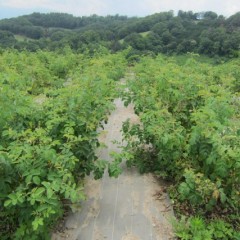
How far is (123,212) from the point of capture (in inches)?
157

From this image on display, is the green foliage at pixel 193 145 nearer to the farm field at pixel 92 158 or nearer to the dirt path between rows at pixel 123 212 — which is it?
the farm field at pixel 92 158

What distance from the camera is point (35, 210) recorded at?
9.07ft

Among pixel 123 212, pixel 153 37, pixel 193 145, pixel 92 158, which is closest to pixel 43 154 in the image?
pixel 92 158

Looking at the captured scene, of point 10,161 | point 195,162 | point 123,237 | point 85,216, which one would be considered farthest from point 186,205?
point 10,161

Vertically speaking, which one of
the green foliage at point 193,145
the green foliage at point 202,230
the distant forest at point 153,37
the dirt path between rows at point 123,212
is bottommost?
the distant forest at point 153,37

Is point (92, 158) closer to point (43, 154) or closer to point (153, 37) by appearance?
point (43, 154)

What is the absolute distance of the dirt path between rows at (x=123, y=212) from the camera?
3.62 m

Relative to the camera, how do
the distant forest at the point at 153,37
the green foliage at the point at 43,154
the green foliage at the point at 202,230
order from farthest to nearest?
1. the distant forest at the point at 153,37
2. the green foliage at the point at 202,230
3. the green foliage at the point at 43,154

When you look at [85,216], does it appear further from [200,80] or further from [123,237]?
[200,80]

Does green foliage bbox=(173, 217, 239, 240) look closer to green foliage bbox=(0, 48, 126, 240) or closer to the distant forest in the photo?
green foliage bbox=(0, 48, 126, 240)

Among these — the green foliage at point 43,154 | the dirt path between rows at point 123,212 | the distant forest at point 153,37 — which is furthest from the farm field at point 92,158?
the distant forest at point 153,37

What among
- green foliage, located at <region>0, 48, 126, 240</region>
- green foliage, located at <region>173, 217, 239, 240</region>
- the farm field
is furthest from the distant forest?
green foliage, located at <region>173, 217, 239, 240</region>

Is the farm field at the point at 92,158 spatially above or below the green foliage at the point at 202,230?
above

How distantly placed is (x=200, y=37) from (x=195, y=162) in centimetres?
2551
